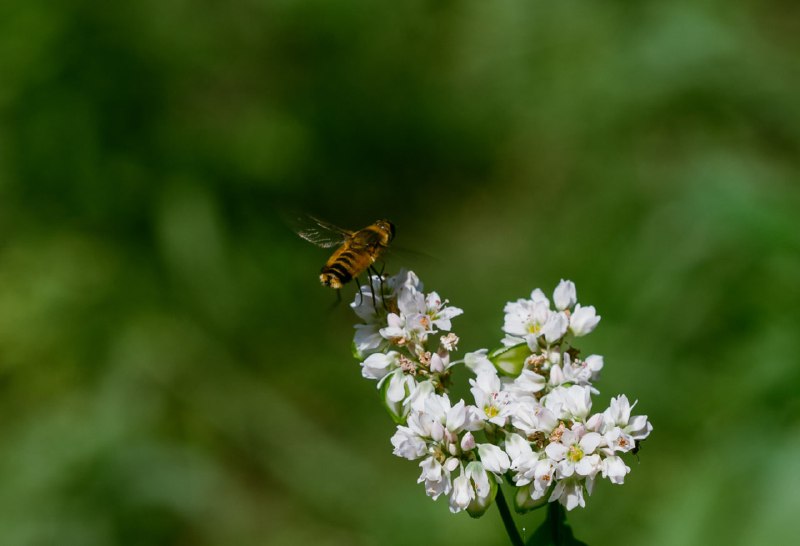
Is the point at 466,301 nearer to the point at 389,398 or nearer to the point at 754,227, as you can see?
the point at 754,227

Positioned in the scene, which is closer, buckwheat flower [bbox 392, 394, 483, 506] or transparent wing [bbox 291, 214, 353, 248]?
buckwheat flower [bbox 392, 394, 483, 506]

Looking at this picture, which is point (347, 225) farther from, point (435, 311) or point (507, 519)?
point (507, 519)

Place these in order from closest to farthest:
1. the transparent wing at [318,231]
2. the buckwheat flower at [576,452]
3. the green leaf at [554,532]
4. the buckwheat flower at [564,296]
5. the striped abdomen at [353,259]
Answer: the buckwheat flower at [576,452], the green leaf at [554,532], the buckwheat flower at [564,296], the striped abdomen at [353,259], the transparent wing at [318,231]

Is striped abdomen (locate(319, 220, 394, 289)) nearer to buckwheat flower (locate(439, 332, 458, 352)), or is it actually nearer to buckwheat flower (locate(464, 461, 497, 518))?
buckwheat flower (locate(439, 332, 458, 352))

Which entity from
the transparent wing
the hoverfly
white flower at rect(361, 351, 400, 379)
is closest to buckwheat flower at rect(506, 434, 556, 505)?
white flower at rect(361, 351, 400, 379)

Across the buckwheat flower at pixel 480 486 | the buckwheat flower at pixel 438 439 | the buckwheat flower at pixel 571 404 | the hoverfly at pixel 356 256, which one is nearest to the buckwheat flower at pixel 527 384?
the buckwheat flower at pixel 571 404

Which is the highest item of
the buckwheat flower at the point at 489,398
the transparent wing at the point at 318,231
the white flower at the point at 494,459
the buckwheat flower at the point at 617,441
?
the transparent wing at the point at 318,231

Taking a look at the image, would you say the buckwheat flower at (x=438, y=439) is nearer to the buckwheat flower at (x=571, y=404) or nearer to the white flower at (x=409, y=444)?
the white flower at (x=409, y=444)

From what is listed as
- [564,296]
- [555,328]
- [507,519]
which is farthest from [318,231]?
[507,519]
